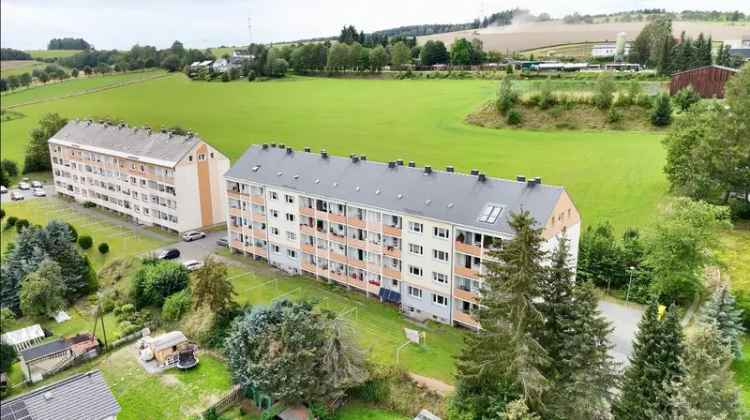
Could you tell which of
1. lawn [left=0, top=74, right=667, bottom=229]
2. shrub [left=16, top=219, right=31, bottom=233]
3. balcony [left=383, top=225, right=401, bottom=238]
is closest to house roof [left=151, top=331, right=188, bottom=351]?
balcony [left=383, top=225, right=401, bottom=238]

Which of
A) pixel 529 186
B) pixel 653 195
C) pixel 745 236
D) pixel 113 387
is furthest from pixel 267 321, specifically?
pixel 653 195

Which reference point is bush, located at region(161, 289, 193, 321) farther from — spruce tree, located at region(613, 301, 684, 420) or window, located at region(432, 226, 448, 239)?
spruce tree, located at region(613, 301, 684, 420)

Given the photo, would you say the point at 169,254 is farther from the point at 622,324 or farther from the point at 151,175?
the point at 622,324

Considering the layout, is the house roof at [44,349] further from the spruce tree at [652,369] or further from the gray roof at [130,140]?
the spruce tree at [652,369]

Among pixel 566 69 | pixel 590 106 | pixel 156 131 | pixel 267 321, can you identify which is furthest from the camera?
pixel 590 106

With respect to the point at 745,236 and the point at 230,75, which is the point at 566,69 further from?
the point at 230,75

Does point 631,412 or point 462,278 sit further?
point 462,278

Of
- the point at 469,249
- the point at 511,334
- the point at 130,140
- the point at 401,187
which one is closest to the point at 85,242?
the point at 130,140
